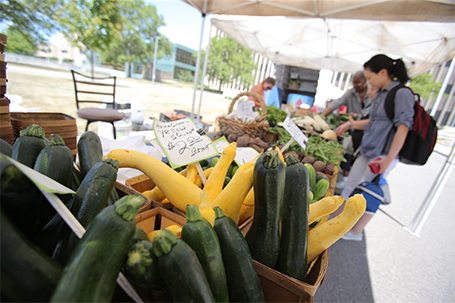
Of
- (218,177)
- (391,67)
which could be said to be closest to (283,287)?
(218,177)

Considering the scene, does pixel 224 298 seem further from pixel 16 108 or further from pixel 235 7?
pixel 235 7

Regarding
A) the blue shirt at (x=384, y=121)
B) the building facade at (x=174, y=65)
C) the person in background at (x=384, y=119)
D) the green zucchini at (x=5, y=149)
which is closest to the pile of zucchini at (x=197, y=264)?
the green zucchini at (x=5, y=149)

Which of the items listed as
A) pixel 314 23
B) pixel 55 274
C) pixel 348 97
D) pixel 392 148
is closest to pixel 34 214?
pixel 55 274

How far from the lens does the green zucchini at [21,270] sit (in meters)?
0.41

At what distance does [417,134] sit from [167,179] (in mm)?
2968

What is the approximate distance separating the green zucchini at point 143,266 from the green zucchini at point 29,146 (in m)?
0.54

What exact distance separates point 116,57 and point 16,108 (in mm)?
31221

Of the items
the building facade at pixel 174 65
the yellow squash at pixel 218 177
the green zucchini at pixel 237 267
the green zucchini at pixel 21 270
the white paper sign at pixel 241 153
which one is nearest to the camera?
the green zucchini at pixel 21 270

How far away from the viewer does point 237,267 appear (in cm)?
66

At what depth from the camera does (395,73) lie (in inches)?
102

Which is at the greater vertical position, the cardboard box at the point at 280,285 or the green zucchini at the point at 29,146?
the green zucchini at the point at 29,146

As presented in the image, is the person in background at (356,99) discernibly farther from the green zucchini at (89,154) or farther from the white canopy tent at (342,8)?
the green zucchini at (89,154)

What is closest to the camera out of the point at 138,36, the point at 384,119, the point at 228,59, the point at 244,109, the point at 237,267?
the point at 237,267

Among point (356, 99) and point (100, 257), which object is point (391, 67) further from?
point (100, 257)
